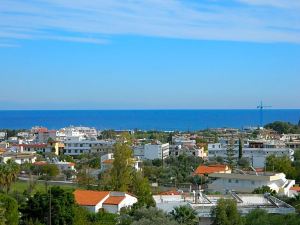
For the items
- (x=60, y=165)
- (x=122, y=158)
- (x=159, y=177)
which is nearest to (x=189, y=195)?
(x=122, y=158)

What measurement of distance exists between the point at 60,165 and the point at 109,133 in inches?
2177

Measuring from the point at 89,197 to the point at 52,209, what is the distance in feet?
21.0

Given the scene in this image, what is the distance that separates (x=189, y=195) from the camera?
3347 cm

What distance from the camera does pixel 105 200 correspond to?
3366 centimetres

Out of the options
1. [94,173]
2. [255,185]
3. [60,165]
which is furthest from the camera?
[60,165]

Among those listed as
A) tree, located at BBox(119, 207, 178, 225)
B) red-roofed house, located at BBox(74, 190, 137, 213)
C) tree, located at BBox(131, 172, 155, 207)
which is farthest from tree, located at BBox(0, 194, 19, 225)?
tree, located at BBox(131, 172, 155, 207)

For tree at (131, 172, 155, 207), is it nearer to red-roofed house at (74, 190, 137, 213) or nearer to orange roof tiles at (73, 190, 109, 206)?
red-roofed house at (74, 190, 137, 213)

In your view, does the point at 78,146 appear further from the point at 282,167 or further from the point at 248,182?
the point at 248,182

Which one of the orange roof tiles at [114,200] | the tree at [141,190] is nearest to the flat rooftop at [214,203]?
the tree at [141,190]

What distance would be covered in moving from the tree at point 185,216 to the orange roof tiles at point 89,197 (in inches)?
315

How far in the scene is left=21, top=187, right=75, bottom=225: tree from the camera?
2747 centimetres

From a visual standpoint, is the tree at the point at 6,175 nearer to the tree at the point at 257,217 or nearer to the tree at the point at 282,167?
the tree at the point at 257,217

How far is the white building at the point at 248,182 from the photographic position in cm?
4122

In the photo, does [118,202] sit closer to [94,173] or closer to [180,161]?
[94,173]
